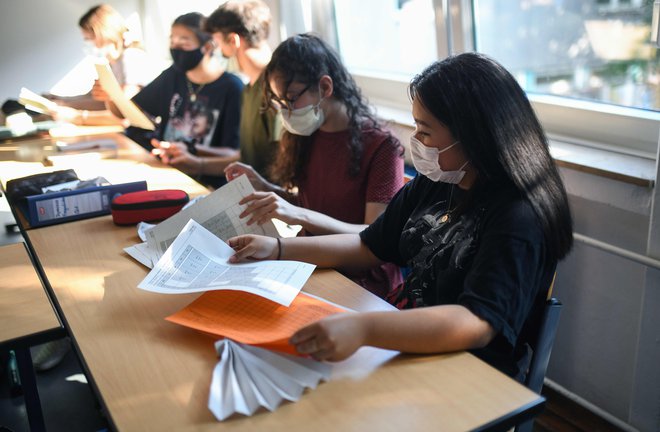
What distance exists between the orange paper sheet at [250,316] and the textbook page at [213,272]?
0.03 meters

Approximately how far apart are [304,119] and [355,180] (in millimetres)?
219

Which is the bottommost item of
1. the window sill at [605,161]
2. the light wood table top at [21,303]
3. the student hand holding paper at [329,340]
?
the light wood table top at [21,303]

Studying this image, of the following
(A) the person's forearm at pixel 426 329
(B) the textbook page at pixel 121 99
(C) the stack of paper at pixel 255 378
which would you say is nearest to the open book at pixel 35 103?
(B) the textbook page at pixel 121 99

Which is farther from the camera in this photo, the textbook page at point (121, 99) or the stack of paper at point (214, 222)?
the textbook page at point (121, 99)

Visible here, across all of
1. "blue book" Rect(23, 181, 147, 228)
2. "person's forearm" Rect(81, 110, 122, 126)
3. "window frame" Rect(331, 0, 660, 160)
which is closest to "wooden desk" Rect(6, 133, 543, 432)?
"blue book" Rect(23, 181, 147, 228)

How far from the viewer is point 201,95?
282 cm

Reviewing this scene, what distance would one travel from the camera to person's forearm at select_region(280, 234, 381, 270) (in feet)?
4.61

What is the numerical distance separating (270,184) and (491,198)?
0.98 meters

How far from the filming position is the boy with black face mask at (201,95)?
8.93 feet

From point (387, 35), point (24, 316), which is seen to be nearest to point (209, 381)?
point (24, 316)

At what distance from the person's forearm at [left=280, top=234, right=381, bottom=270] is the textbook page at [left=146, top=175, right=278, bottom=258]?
15 cm

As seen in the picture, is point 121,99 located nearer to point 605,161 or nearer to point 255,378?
point 605,161

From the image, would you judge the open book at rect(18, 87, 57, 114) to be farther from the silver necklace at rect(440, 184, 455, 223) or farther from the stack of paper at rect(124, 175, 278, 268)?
the silver necklace at rect(440, 184, 455, 223)

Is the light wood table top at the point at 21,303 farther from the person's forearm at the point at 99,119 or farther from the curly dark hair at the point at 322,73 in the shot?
the person's forearm at the point at 99,119
